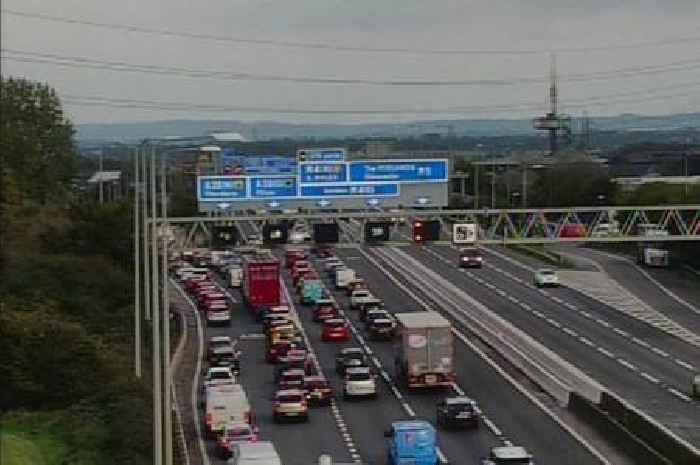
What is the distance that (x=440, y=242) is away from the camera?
40188 millimetres

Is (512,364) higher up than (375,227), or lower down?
lower down

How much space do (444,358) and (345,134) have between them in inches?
899

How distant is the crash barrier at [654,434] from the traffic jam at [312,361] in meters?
2.40

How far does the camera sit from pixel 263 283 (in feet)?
193

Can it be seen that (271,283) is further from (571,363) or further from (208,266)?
(208,266)

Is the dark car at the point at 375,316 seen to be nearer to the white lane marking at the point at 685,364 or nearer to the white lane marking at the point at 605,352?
the white lane marking at the point at 605,352

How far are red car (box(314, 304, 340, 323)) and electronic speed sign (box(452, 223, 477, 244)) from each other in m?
14.0

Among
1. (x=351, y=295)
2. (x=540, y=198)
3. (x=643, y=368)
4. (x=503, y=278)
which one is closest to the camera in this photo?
(x=643, y=368)

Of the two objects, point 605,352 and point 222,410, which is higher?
point 222,410

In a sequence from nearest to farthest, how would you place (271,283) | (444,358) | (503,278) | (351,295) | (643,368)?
(444,358)
(643,368)
(271,283)
(351,295)
(503,278)

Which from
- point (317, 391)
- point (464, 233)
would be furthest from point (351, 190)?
point (317, 391)

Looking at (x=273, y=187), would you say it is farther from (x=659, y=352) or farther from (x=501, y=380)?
(x=659, y=352)

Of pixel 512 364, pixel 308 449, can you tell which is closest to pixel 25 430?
pixel 308 449

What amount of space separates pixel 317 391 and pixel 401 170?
21.2ft
